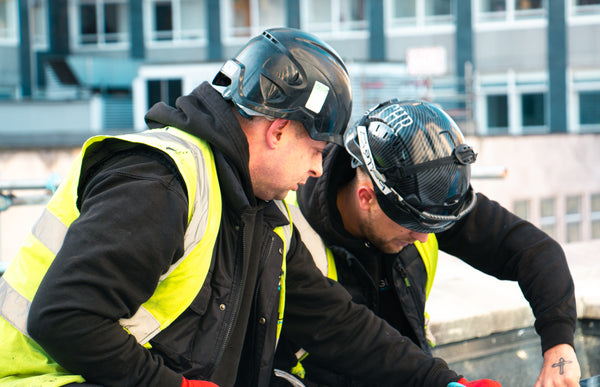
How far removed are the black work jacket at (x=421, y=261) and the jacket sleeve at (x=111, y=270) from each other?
1.14 meters

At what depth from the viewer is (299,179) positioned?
2.17 metres

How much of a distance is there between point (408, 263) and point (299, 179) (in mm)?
972

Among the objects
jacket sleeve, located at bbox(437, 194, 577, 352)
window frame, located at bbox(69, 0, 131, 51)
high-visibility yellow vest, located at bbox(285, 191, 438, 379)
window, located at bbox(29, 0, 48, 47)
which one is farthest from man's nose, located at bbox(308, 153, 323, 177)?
window, located at bbox(29, 0, 48, 47)

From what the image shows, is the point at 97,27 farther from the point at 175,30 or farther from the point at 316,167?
the point at 316,167

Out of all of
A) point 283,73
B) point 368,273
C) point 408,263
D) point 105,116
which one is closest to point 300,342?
point 368,273

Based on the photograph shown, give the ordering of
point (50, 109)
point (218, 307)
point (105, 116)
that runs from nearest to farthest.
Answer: point (218, 307) → point (50, 109) → point (105, 116)

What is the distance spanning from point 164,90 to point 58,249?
2070 centimetres

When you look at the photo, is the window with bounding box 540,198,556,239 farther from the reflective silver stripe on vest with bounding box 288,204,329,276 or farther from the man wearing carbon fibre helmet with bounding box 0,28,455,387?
the man wearing carbon fibre helmet with bounding box 0,28,455,387

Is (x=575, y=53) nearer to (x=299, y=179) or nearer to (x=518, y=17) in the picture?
(x=518, y=17)

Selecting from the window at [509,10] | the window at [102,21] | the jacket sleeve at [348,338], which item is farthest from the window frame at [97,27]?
the jacket sleeve at [348,338]

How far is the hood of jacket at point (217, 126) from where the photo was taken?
1.96m

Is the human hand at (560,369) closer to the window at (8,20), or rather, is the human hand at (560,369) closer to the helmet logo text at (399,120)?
the helmet logo text at (399,120)

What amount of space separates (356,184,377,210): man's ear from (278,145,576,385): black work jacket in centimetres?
12

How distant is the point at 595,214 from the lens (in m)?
17.5
